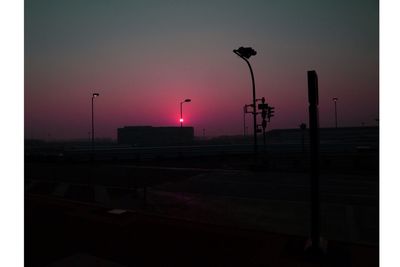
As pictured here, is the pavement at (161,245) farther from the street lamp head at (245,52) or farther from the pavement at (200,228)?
the street lamp head at (245,52)

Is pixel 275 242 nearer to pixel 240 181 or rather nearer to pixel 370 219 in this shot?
pixel 370 219

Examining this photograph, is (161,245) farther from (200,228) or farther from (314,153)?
(314,153)

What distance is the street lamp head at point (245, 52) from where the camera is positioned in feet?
57.7

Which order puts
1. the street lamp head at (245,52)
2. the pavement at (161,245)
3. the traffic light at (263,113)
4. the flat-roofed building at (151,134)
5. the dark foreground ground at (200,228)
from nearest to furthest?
the pavement at (161,245) → the dark foreground ground at (200,228) → the street lamp head at (245,52) → the traffic light at (263,113) → the flat-roofed building at (151,134)

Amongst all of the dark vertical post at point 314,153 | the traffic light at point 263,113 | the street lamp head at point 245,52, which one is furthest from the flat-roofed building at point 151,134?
the dark vertical post at point 314,153

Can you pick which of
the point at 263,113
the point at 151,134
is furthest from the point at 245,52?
the point at 151,134

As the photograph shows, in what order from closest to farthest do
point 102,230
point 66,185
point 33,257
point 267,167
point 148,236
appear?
point 33,257 < point 148,236 < point 102,230 < point 66,185 < point 267,167

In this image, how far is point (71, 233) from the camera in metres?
5.65

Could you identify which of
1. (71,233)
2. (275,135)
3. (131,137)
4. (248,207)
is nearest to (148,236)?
(71,233)

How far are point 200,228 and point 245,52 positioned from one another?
45.6ft

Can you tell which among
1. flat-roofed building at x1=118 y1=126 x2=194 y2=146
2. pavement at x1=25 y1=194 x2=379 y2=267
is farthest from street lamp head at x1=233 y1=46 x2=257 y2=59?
flat-roofed building at x1=118 y1=126 x2=194 y2=146

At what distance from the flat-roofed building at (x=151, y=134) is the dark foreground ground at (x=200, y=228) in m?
124

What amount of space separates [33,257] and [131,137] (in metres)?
135

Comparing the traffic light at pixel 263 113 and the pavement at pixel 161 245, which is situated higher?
the traffic light at pixel 263 113
